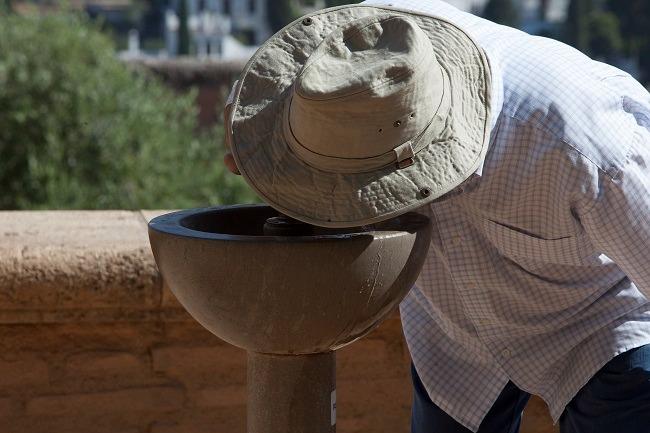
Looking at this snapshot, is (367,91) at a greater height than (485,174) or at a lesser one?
greater

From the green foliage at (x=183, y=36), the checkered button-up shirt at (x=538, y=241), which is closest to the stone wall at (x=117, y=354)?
the checkered button-up shirt at (x=538, y=241)

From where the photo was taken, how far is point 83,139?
8.23m

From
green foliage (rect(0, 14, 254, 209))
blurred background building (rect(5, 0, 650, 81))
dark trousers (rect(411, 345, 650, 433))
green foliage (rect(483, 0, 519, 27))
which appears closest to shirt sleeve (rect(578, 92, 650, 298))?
dark trousers (rect(411, 345, 650, 433))

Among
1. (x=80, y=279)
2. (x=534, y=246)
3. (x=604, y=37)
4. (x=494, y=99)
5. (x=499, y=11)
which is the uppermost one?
(x=494, y=99)

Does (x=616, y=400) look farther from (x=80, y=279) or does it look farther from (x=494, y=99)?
(x=80, y=279)

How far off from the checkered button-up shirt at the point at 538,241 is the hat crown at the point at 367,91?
7.5 inches

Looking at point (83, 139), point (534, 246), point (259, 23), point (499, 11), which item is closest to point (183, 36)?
point (259, 23)

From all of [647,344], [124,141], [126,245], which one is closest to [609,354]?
[647,344]

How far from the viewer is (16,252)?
260 cm

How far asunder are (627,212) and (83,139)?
6831mm

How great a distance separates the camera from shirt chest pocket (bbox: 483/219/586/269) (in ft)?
6.38

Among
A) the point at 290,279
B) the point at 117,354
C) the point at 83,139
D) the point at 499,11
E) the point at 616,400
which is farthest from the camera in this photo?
the point at 499,11

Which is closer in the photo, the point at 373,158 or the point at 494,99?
the point at 373,158

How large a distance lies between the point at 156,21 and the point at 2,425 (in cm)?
4212
